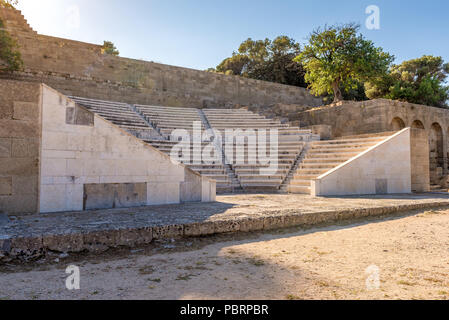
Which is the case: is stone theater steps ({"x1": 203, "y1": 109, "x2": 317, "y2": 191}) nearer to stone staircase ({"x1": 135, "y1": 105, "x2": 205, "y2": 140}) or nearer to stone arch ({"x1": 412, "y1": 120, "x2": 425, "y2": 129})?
stone staircase ({"x1": 135, "y1": 105, "x2": 205, "y2": 140})

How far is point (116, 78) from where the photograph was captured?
17406 millimetres

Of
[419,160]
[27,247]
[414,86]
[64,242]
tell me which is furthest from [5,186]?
[414,86]

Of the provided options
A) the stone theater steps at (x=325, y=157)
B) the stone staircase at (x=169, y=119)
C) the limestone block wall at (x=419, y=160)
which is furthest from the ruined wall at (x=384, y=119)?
the stone staircase at (x=169, y=119)

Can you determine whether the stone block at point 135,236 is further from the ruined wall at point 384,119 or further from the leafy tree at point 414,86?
the leafy tree at point 414,86

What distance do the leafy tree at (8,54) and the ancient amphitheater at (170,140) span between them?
54 cm

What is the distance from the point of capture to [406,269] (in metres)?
2.87

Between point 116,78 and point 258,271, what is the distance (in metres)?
17.2

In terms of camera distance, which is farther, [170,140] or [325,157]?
[170,140]

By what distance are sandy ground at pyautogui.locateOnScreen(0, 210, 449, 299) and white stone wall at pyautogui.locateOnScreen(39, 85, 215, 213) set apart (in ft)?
6.51

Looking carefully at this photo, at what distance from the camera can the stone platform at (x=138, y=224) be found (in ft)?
10.4

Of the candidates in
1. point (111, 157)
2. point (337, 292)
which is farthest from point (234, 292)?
point (111, 157)

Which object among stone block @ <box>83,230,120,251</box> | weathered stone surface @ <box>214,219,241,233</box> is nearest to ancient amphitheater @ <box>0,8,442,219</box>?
stone block @ <box>83,230,120,251</box>

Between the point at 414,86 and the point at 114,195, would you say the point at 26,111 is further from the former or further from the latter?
the point at 414,86

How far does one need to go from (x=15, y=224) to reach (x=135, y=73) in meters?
15.9
